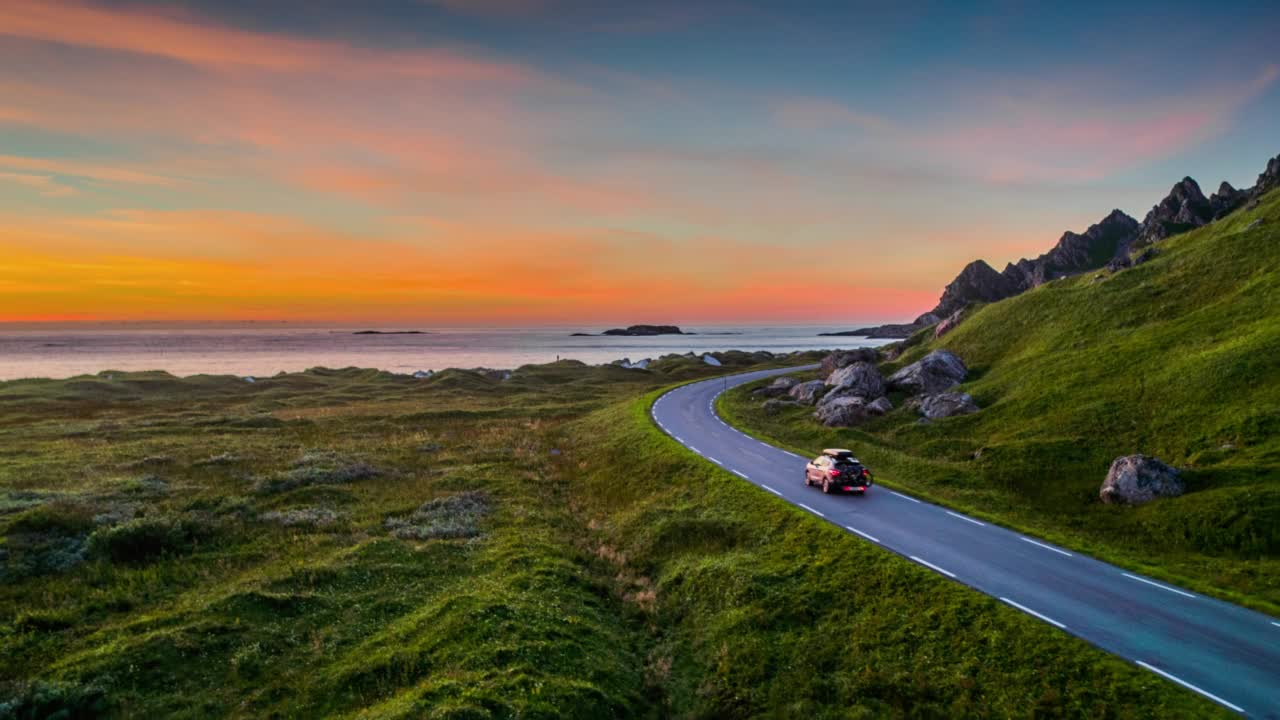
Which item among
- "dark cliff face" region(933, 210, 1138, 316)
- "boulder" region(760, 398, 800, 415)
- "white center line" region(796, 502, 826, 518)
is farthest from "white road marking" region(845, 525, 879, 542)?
"dark cliff face" region(933, 210, 1138, 316)

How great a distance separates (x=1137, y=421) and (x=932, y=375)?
1856cm

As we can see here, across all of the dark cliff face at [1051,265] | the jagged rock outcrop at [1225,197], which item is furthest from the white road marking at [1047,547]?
the dark cliff face at [1051,265]

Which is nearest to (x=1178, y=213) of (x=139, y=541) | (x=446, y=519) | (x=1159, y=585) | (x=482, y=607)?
(x=1159, y=585)

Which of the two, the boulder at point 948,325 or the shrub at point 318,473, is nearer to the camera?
the shrub at point 318,473

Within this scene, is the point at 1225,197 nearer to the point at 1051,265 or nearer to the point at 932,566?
the point at 1051,265

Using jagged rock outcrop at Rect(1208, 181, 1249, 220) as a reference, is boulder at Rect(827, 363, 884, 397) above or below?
below

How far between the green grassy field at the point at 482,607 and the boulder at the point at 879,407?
703 inches

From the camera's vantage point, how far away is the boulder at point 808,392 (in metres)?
56.1

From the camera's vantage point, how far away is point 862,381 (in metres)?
50.9

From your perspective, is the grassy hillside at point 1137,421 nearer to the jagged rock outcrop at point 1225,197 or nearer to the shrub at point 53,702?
the shrub at point 53,702

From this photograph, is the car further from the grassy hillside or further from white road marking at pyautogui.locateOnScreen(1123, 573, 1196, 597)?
white road marking at pyautogui.locateOnScreen(1123, 573, 1196, 597)

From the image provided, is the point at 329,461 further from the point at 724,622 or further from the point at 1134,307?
the point at 1134,307

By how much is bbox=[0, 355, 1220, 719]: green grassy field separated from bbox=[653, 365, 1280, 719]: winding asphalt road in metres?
1.08

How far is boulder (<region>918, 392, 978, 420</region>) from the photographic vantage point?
4206 cm
